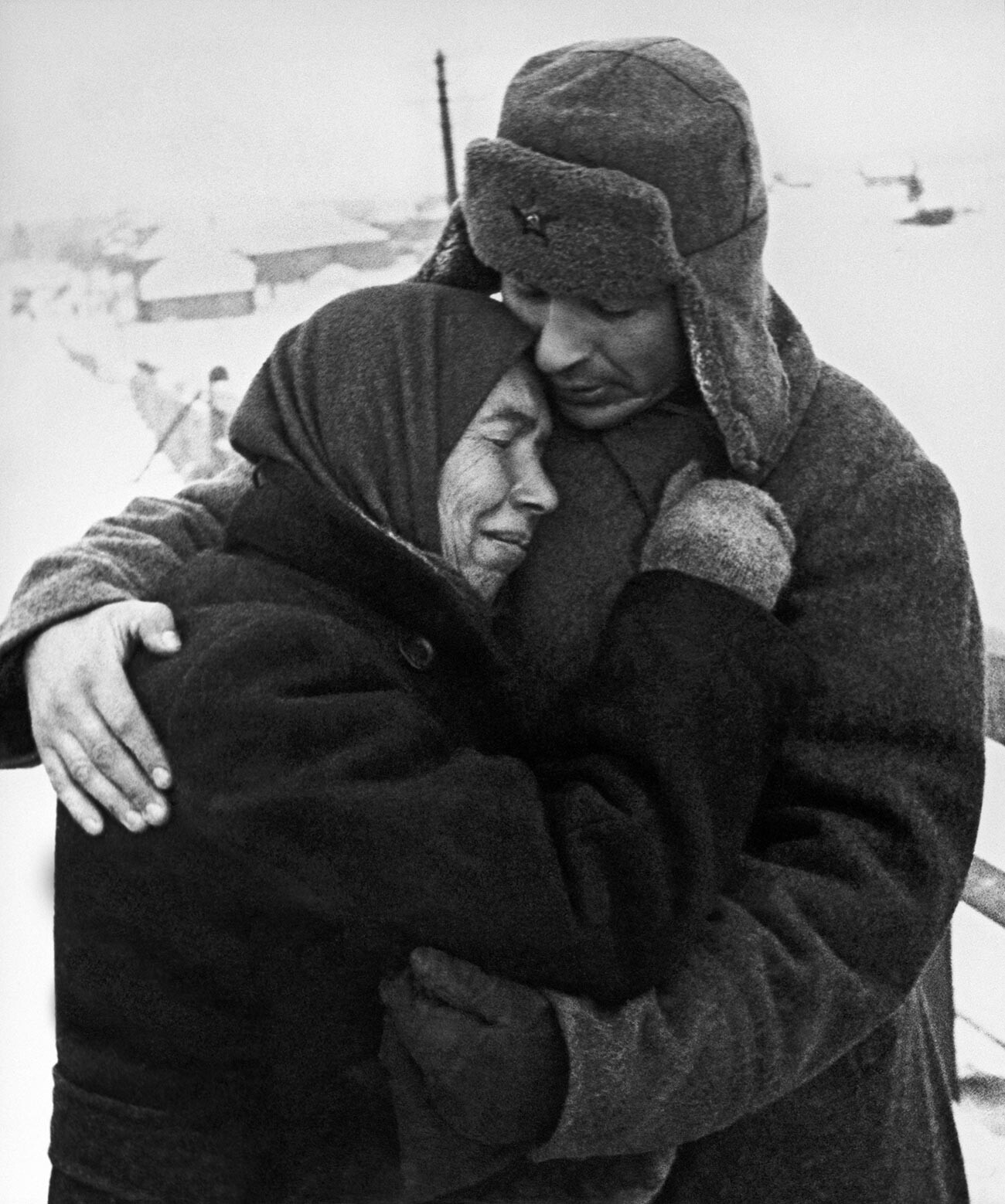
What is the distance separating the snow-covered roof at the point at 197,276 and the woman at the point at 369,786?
3.60 feet

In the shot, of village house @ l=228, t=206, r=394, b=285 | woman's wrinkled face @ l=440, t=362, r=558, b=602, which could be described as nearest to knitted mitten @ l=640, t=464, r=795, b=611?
woman's wrinkled face @ l=440, t=362, r=558, b=602

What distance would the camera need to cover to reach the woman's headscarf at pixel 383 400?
1.23 m

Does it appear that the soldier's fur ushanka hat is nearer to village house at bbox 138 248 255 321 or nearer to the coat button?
the coat button

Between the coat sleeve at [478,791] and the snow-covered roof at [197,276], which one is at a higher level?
the snow-covered roof at [197,276]

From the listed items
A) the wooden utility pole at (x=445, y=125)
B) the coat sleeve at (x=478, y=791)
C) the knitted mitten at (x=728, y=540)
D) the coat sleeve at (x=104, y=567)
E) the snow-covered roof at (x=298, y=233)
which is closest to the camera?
the coat sleeve at (x=478, y=791)

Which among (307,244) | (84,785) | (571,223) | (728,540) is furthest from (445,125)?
(84,785)

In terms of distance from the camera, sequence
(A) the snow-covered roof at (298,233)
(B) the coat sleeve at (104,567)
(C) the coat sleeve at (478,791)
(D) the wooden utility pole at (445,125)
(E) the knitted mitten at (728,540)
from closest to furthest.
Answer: (C) the coat sleeve at (478,791), (E) the knitted mitten at (728,540), (B) the coat sleeve at (104,567), (D) the wooden utility pole at (445,125), (A) the snow-covered roof at (298,233)

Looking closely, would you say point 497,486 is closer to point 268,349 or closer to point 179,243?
point 268,349

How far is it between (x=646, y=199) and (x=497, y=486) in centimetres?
26

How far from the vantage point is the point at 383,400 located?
123 cm

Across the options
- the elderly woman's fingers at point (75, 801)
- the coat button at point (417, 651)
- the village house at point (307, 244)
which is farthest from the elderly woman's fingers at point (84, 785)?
the village house at point (307, 244)

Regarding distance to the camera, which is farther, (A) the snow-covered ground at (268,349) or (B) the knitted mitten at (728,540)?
(A) the snow-covered ground at (268,349)

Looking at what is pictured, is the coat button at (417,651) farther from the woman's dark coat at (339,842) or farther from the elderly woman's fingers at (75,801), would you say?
the elderly woman's fingers at (75,801)

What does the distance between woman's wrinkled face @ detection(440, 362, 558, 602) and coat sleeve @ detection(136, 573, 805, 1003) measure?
15 centimetres
